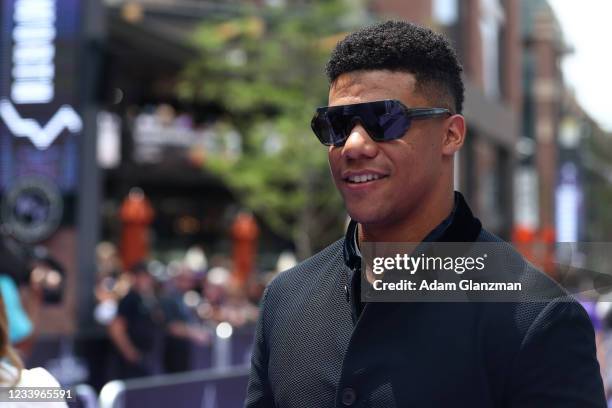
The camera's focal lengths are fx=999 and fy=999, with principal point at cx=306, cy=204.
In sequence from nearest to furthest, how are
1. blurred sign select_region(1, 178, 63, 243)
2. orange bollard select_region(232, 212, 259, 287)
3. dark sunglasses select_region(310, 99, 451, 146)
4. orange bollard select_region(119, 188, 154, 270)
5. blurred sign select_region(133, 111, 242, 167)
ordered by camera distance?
dark sunglasses select_region(310, 99, 451, 146) → blurred sign select_region(1, 178, 63, 243) → orange bollard select_region(119, 188, 154, 270) → orange bollard select_region(232, 212, 259, 287) → blurred sign select_region(133, 111, 242, 167)

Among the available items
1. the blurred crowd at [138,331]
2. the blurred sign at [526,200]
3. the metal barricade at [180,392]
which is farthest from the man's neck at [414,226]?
the blurred sign at [526,200]

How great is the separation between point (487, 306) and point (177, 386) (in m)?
6.04

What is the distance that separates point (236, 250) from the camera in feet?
70.2

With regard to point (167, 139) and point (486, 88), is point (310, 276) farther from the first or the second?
point (486, 88)

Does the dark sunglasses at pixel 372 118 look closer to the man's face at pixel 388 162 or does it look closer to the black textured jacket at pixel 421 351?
the man's face at pixel 388 162

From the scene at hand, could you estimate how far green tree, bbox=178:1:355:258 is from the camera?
20.6 m

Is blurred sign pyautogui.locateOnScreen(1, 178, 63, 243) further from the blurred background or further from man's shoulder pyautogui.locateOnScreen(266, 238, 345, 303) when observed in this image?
man's shoulder pyautogui.locateOnScreen(266, 238, 345, 303)

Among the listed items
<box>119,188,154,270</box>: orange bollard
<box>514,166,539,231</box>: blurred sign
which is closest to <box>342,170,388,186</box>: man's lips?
<box>119,188,154,270</box>: orange bollard

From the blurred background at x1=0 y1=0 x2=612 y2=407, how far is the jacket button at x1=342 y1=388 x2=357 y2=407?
2.15 m

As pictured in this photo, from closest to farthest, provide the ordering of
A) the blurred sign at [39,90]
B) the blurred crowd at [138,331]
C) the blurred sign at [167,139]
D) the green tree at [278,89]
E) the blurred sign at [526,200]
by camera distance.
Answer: the blurred crowd at [138,331] < the blurred sign at [39,90] < the green tree at [278,89] < the blurred sign at [167,139] < the blurred sign at [526,200]

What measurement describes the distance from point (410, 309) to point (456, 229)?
203 mm

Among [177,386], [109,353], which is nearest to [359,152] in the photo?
[177,386]

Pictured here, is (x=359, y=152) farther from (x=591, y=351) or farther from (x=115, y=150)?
(x=115, y=150)

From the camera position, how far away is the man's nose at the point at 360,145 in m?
2.12
